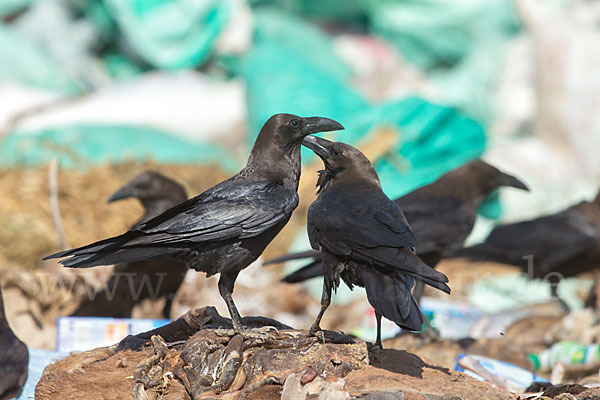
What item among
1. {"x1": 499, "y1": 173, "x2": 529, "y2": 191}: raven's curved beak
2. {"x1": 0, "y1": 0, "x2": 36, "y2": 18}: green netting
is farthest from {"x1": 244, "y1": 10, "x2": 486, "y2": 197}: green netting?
{"x1": 0, "y1": 0, "x2": 36, "y2": 18}: green netting

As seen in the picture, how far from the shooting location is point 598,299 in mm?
5145

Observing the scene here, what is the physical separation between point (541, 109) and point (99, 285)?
15.6 ft

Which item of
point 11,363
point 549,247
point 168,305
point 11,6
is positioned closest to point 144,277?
point 168,305

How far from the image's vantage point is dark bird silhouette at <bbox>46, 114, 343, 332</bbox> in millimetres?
2504

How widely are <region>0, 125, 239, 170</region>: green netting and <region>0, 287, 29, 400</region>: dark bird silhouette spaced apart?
3457mm

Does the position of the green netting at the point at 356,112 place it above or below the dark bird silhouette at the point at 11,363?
below

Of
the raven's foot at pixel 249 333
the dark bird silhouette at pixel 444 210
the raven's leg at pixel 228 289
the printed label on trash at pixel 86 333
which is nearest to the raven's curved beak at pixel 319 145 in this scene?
the raven's leg at pixel 228 289

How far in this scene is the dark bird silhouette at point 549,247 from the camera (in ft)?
15.2

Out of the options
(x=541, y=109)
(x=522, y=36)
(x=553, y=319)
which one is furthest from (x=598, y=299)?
(x=522, y=36)

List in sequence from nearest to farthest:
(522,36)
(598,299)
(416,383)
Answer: (416,383) → (598,299) → (522,36)

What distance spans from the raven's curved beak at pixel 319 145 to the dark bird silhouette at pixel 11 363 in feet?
3.79

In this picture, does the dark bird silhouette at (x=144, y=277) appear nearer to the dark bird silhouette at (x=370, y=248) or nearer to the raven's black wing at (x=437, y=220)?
the raven's black wing at (x=437, y=220)

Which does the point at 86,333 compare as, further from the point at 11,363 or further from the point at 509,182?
the point at 509,182

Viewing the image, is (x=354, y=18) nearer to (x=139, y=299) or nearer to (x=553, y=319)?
(x=553, y=319)
